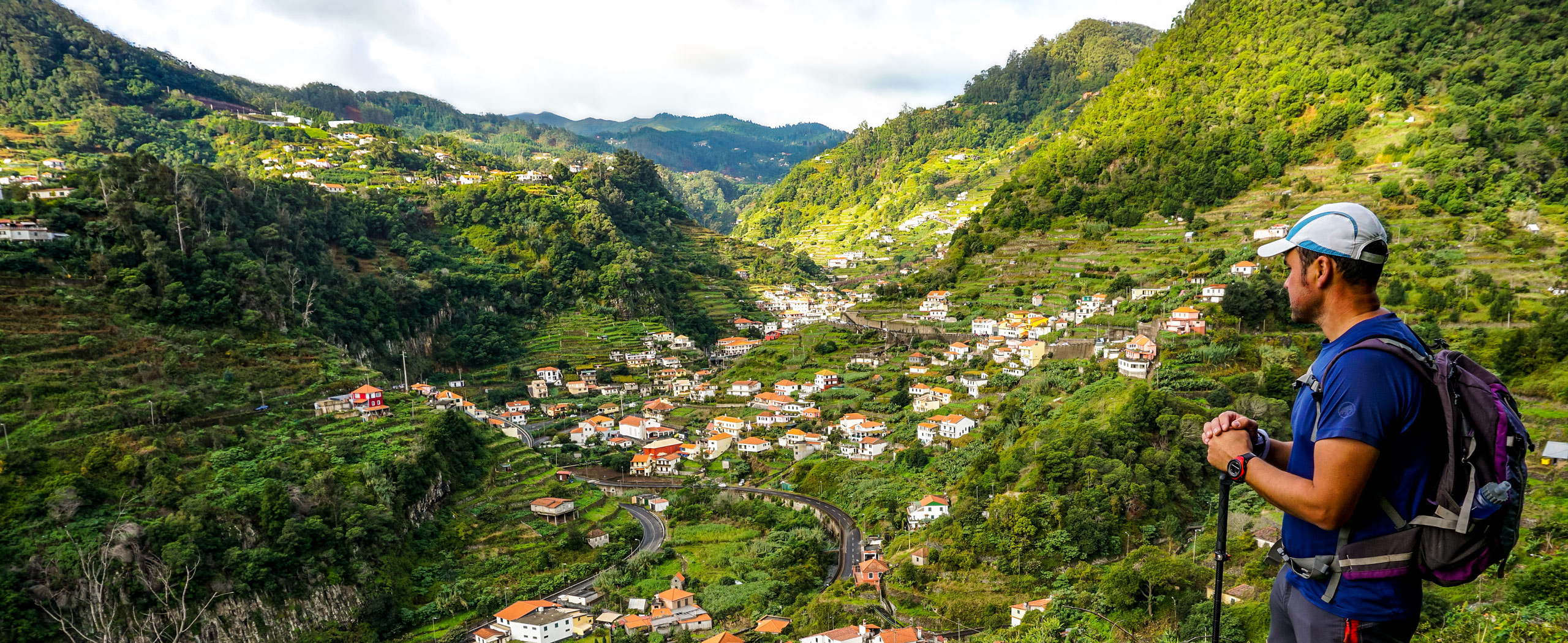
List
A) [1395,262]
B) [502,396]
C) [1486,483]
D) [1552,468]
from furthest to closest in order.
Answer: [502,396]
[1395,262]
[1552,468]
[1486,483]

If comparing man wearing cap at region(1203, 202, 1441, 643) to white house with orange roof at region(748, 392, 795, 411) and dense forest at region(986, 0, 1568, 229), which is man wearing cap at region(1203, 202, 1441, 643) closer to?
white house with orange roof at region(748, 392, 795, 411)

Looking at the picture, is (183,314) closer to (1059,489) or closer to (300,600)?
(300,600)

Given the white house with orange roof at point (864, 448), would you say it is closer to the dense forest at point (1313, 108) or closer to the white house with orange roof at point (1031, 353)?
the white house with orange roof at point (1031, 353)

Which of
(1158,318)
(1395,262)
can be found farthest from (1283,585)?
(1395,262)

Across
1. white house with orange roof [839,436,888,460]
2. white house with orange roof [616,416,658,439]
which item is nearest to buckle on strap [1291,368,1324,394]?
Answer: white house with orange roof [839,436,888,460]

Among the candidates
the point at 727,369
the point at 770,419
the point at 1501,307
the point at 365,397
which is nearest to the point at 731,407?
the point at 770,419

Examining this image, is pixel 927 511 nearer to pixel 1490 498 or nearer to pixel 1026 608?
pixel 1026 608

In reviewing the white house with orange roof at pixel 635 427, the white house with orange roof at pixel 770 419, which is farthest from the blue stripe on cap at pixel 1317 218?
the white house with orange roof at pixel 635 427
